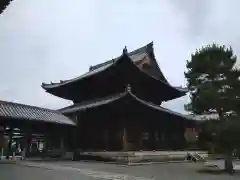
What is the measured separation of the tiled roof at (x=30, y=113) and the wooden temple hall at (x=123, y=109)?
1.44 metres

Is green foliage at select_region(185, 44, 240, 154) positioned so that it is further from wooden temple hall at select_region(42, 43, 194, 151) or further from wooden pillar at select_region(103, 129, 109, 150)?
wooden pillar at select_region(103, 129, 109, 150)

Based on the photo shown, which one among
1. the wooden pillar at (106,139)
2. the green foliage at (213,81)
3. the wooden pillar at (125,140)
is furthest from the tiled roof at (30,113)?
the green foliage at (213,81)

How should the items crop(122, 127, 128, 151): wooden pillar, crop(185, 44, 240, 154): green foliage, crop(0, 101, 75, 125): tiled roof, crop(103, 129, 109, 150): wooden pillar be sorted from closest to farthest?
1. crop(185, 44, 240, 154): green foliage
2. crop(0, 101, 75, 125): tiled roof
3. crop(122, 127, 128, 151): wooden pillar
4. crop(103, 129, 109, 150): wooden pillar

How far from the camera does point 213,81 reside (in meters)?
21.4

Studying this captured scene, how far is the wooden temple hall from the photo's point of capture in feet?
91.8

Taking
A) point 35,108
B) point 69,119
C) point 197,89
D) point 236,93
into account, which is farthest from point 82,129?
point 236,93

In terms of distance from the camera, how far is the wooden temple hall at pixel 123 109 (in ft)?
91.8

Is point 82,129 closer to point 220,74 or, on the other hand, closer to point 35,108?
point 35,108

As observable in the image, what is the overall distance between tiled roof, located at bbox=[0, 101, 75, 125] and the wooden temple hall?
1436 mm

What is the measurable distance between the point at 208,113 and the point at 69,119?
1280cm

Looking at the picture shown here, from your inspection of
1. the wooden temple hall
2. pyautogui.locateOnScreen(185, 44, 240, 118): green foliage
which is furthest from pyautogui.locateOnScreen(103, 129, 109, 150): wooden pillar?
pyautogui.locateOnScreen(185, 44, 240, 118): green foliage

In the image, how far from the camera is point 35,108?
88.5 ft

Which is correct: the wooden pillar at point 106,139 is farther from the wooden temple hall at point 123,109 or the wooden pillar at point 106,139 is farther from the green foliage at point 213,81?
the green foliage at point 213,81

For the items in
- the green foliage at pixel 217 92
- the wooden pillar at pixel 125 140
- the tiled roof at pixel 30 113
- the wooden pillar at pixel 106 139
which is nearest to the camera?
the green foliage at pixel 217 92
